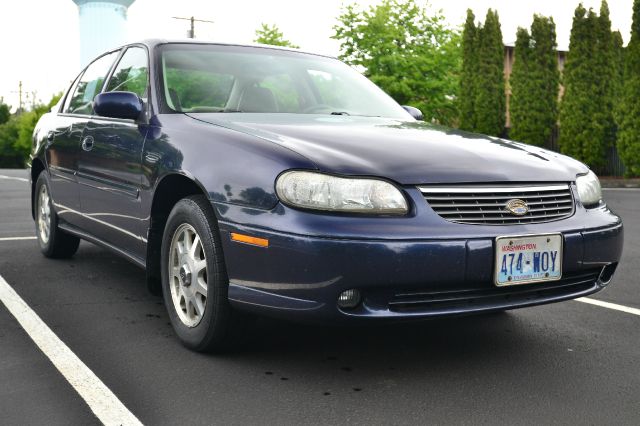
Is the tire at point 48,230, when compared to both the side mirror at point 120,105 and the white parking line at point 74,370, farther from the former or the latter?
the side mirror at point 120,105

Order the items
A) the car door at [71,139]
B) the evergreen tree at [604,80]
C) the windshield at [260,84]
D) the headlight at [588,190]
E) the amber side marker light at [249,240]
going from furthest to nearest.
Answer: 1. the evergreen tree at [604,80]
2. the car door at [71,139]
3. the windshield at [260,84]
4. the headlight at [588,190]
5. the amber side marker light at [249,240]

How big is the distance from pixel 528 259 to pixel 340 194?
0.83 meters

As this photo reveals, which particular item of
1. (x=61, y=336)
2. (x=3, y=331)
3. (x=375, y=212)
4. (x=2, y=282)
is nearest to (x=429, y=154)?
(x=375, y=212)

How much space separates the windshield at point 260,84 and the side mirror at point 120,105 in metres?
0.17

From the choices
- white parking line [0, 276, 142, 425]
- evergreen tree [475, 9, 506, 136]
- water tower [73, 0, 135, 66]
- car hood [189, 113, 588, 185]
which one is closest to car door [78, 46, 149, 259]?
car hood [189, 113, 588, 185]

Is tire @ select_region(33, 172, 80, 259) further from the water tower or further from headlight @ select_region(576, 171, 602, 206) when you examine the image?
the water tower

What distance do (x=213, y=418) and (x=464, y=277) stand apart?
1101mm

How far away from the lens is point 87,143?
4727 mm

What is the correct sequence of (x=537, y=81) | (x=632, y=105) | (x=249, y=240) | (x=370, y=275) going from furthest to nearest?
(x=537, y=81) → (x=632, y=105) → (x=249, y=240) → (x=370, y=275)

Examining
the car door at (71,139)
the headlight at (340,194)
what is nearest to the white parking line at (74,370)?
the car door at (71,139)

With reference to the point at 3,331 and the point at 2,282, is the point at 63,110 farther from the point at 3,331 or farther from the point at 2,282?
the point at 3,331

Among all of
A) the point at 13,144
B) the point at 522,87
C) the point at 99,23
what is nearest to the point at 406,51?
the point at 522,87

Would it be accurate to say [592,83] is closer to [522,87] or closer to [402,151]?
[522,87]

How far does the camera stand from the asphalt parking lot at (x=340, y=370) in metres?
2.77
